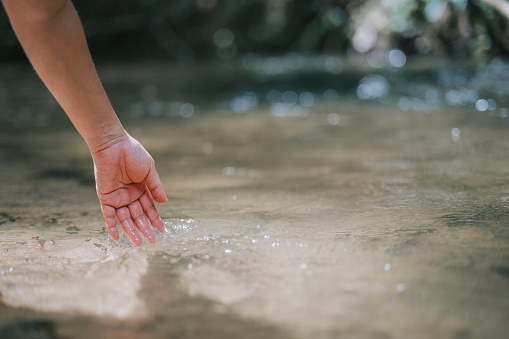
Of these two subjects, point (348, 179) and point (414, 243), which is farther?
point (348, 179)

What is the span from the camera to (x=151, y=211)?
1803mm

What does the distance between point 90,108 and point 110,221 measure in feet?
1.34

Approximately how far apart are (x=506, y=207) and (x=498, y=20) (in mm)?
2291

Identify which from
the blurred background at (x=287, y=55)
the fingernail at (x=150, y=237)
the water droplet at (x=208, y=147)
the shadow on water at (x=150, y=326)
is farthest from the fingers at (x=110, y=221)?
the blurred background at (x=287, y=55)

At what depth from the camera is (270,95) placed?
595 centimetres

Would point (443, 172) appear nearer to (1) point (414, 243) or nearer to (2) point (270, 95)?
(1) point (414, 243)

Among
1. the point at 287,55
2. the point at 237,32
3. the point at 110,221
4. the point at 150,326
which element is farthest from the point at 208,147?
the point at 237,32

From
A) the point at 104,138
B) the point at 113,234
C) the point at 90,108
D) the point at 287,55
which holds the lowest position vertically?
the point at 113,234

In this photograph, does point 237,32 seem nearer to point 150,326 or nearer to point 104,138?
point 104,138

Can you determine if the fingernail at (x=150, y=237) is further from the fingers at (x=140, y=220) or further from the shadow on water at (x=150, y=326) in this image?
the shadow on water at (x=150, y=326)

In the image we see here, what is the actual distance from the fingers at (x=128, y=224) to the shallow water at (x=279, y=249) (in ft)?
0.16

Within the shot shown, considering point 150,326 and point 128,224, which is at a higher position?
point 128,224

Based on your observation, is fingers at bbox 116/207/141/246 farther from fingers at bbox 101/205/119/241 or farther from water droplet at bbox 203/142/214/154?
water droplet at bbox 203/142/214/154

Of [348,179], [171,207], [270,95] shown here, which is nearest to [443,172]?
[348,179]
